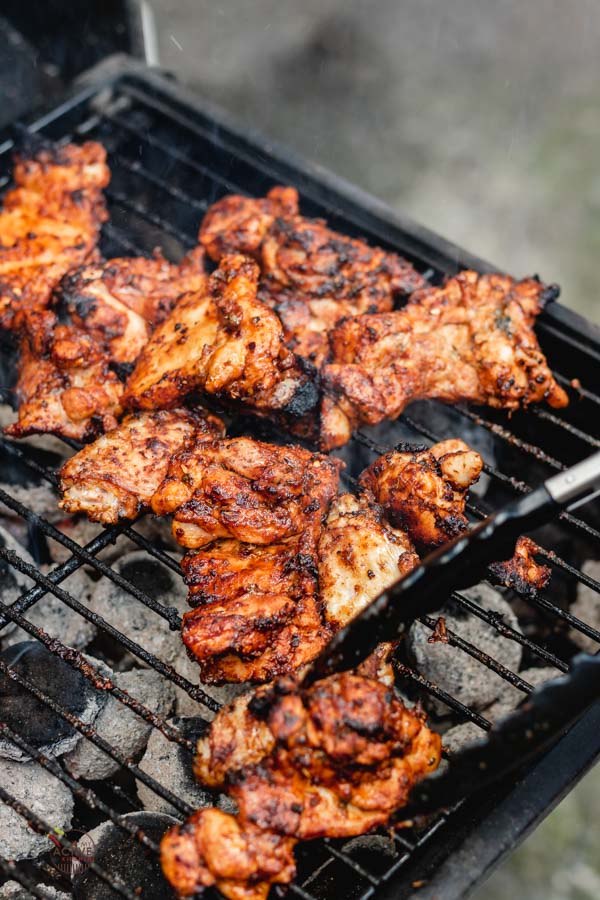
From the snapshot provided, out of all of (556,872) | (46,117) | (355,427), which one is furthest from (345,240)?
(556,872)

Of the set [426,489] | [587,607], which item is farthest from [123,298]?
[587,607]

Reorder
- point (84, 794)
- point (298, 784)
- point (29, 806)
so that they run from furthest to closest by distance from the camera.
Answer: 1. point (29, 806)
2. point (84, 794)
3. point (298, 784)

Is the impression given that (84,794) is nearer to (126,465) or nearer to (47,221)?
(126,465)

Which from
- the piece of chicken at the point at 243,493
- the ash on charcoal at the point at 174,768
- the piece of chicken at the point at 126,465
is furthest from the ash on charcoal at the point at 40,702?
the piece of chicken at the point at 243,493

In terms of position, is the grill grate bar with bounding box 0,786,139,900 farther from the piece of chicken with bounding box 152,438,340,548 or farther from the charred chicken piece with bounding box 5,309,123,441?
the charred chicken piece with bounding box 5,309,123,441

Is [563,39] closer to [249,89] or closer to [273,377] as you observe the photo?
[249,89]
